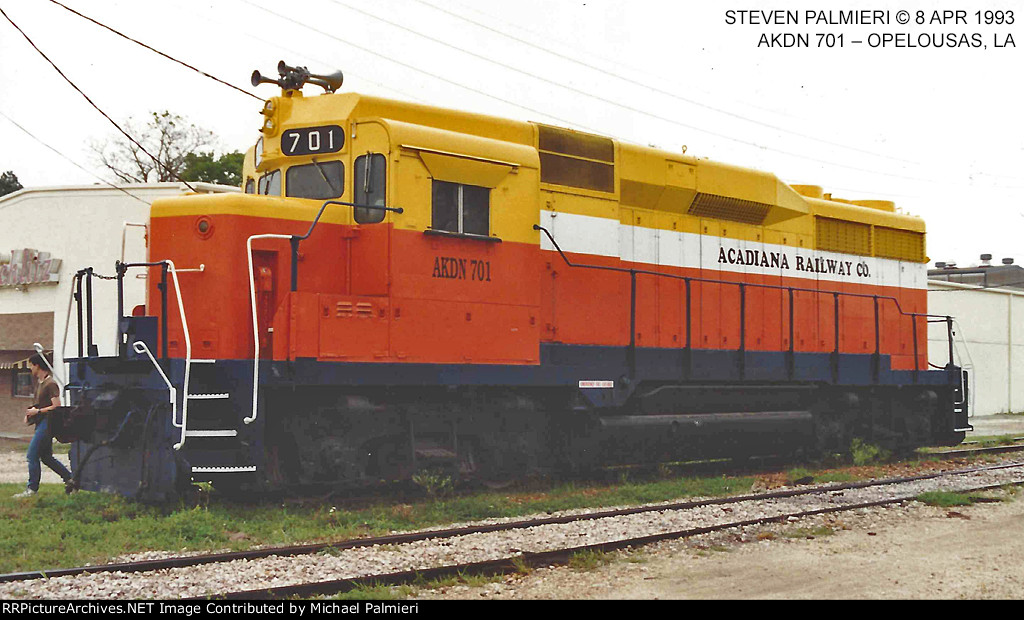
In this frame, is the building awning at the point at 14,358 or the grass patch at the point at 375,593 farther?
the building awning at the point at 14,358

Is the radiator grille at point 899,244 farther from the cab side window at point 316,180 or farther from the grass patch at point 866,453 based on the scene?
the cab side window at point 316,180

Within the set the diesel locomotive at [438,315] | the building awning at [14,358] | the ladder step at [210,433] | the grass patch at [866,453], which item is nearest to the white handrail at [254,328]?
the diesel locomotive at [438,315]

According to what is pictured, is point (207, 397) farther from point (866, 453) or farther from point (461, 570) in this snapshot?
point (866, 453)

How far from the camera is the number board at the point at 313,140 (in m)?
10.2

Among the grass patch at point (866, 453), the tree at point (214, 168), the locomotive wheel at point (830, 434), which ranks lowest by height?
the grass patch at point (866, 453)

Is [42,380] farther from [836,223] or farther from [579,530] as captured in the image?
[836,223]

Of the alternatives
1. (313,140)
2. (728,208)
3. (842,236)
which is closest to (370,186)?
(313,140)

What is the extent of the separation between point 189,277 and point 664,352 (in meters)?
5.99

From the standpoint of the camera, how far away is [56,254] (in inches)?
941

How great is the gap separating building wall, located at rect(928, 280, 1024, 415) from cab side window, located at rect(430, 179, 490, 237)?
23.0 m

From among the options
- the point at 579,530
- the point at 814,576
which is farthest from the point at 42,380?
the point at 814,576

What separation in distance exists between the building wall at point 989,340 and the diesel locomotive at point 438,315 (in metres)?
18.6

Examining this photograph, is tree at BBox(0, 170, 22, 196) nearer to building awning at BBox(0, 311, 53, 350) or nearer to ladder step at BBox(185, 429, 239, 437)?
building awning at BBox(0, 311, 53, 350)

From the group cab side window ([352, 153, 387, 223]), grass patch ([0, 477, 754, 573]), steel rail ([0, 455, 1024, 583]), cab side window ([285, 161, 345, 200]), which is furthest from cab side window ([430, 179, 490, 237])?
steel rail ([0, 455, 1024, 583])
